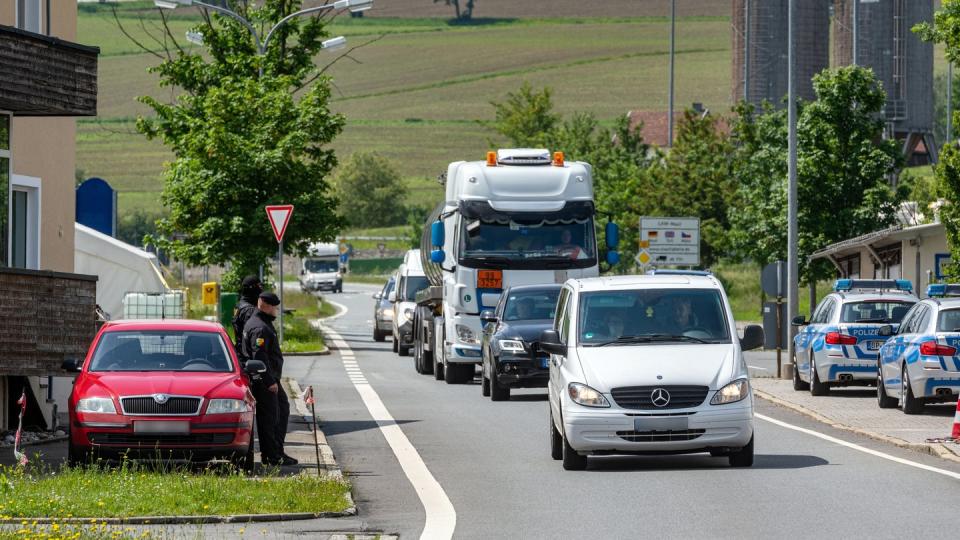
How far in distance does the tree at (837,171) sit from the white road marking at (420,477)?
21.8m

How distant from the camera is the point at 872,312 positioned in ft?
92.0

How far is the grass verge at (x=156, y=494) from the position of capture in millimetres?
12703

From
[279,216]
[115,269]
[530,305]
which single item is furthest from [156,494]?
[115,269]

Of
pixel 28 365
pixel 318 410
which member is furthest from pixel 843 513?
pixel 318 410

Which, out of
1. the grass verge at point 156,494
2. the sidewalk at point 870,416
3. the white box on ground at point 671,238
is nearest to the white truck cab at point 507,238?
the sidewalk at point 870,416

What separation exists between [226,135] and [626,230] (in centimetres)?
2917

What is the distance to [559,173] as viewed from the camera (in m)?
31.1

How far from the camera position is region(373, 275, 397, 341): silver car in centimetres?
4903

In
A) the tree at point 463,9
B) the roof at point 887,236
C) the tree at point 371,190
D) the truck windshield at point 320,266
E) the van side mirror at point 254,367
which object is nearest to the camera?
the van side mirror at point 254,367

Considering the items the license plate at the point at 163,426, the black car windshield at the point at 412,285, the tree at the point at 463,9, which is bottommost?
the license plate at the point at 163,426

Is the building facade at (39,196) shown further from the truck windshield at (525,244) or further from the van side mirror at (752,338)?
the van side mirror at (752,338)

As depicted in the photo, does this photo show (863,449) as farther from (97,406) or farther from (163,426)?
(97,406)

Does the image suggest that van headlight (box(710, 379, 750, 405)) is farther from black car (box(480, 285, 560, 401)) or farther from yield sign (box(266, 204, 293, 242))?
yield sign (box(266, 204, 293, 242))

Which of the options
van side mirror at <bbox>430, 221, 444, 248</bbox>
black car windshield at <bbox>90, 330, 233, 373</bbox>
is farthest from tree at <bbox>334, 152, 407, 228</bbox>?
black car windshield at <bbox>90, 330, 233, 373</bbox>
